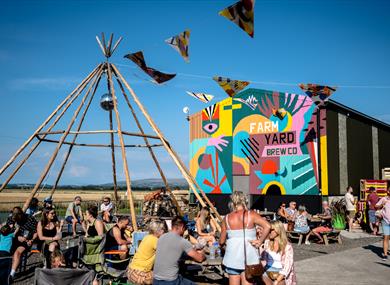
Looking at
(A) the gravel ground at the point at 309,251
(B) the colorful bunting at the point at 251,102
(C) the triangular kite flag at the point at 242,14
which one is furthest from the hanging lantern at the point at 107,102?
(B) the colorful bunting at the point at 251,102

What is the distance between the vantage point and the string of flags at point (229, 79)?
8727 millimetres

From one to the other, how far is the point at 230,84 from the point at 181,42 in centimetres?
405

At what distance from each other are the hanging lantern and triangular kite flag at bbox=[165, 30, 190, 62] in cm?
266

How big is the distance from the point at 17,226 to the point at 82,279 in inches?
139

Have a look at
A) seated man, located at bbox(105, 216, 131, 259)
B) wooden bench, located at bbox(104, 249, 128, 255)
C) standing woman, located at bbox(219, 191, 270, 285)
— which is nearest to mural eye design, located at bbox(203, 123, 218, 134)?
seated man, located at bbox(105, 216, 131, 259)

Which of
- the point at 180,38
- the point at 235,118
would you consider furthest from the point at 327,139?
the point at 180,38

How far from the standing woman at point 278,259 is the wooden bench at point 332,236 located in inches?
293

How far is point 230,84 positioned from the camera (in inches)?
592

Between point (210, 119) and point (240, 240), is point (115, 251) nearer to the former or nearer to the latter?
point (240, 240)

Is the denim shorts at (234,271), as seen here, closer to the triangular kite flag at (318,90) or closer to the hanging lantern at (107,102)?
the hanging lantern at (107,102)

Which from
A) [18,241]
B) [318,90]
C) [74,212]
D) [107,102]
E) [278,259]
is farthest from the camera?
[318,90]

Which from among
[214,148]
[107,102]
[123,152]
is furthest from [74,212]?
[214,148]

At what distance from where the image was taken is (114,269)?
691cm

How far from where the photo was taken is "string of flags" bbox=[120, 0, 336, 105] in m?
8.73
